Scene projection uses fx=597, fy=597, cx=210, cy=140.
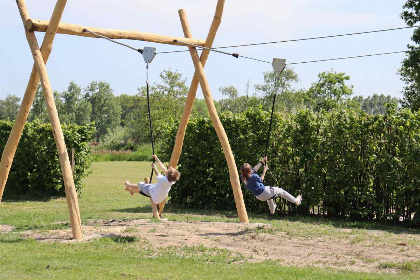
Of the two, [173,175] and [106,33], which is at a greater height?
[106,33]

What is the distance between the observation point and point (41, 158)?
16891 mm

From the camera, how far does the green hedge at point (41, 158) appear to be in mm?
16859

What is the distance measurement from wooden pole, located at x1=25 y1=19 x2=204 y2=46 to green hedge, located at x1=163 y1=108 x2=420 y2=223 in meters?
3.32

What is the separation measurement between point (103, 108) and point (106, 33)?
230ft

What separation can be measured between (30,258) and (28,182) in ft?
32.1

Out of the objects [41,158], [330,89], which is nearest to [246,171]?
[41,158]

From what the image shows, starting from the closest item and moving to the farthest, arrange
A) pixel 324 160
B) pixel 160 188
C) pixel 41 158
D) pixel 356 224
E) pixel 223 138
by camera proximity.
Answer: pixel 160 188, pixel 223 138, pixel 356 224, pixel 324 160, pixel 41 158

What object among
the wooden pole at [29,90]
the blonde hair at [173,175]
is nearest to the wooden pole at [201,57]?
the blonde hair at [173,175]

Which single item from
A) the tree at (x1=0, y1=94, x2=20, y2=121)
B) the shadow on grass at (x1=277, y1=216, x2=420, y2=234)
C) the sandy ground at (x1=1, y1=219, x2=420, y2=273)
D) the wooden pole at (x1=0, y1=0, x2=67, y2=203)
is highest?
the tree at (x1=0, y1=94, x2=20, y2=121)

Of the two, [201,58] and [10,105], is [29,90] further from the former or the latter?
[10,105]

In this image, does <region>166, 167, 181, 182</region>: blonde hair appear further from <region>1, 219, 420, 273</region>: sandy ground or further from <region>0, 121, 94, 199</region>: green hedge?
<region>0, 121, 94, 199</region>: green hedge

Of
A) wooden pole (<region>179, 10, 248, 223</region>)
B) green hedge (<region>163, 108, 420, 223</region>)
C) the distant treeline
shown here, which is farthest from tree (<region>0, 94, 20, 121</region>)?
wooden pole (<region>179, 10, 248, 223</region>)

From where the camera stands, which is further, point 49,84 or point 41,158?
point 41,158

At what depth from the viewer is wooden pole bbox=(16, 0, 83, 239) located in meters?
9.27
